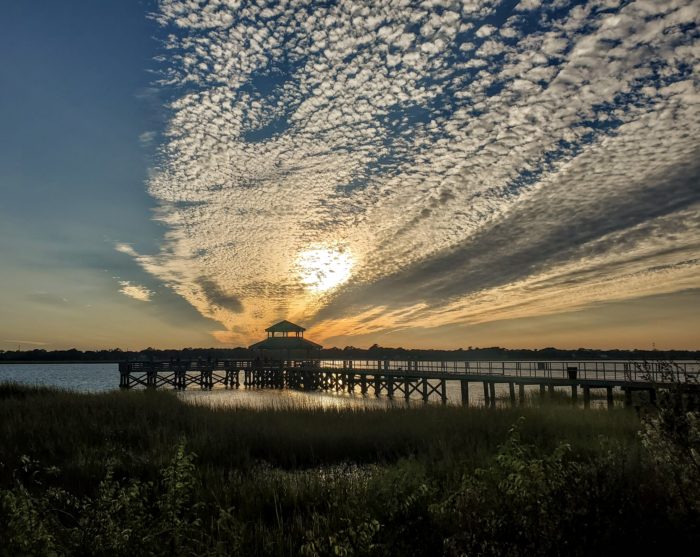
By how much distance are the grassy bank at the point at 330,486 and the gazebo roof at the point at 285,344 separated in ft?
137

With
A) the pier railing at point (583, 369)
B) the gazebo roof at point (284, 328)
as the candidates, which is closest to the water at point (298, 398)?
the pier railing at point (583, 369)

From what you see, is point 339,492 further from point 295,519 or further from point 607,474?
point 607,474

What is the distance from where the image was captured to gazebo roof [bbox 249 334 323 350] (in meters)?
63.1

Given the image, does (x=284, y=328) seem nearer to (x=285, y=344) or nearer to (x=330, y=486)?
(x=285, y=344)

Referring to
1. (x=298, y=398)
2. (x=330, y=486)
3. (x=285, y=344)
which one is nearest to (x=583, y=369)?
(x=298, y=398)

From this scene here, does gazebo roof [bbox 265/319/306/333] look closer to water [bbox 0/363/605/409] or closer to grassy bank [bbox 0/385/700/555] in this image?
water [bbox 0/363/605/409]

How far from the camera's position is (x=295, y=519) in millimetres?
7852

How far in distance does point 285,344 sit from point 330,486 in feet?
179

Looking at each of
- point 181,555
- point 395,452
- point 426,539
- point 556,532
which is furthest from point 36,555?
point 395,452

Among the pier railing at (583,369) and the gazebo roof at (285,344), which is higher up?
the gazebo roof at (285,344)

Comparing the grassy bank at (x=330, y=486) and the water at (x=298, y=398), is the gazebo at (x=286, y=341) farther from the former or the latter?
the grassy bank at (x=330, y=486)

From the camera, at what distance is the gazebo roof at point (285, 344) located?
63094 millimetres

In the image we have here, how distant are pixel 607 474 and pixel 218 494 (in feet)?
21.7

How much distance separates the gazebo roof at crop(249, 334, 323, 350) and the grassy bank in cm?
4181
